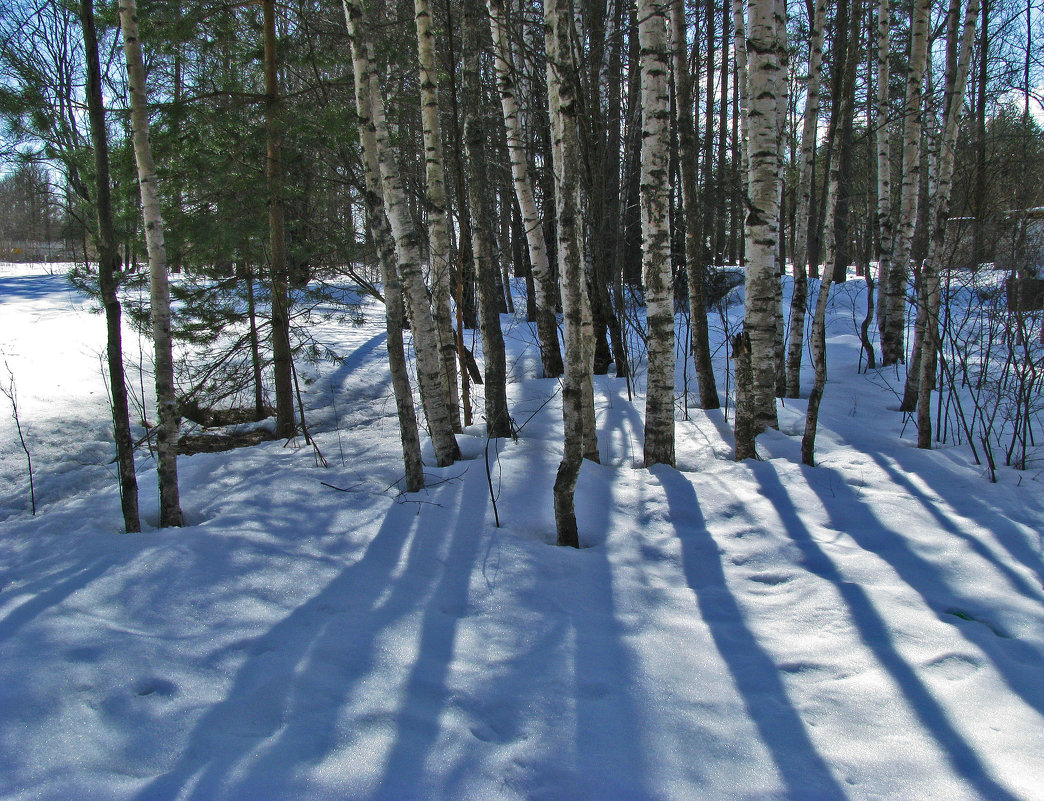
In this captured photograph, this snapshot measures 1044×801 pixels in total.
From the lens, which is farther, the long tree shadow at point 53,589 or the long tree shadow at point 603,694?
the long tree shadow at point 53,589

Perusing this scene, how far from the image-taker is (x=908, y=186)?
8047mm

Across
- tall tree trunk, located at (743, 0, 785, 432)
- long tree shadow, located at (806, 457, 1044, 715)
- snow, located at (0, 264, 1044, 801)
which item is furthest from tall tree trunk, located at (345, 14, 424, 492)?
long tree shadow, located at (806, 457, 1044, 715)

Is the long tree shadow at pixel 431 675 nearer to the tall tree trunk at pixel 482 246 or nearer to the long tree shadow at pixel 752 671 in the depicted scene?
the long tree shadow at pixel 752 671

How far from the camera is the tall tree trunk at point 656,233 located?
4.65 meters

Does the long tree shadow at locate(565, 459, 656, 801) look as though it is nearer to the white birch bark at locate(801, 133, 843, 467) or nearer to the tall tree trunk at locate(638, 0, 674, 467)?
the tall tree trunk at locate(638, 0, 674, 467)

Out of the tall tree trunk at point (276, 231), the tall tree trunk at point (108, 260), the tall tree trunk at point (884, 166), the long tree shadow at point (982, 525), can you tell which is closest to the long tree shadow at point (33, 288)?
the tall tree trunk at point (276, 231)

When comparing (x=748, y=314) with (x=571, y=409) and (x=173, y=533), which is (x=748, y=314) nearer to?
(x=571, y=409)

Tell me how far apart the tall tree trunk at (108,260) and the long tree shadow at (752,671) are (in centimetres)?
407

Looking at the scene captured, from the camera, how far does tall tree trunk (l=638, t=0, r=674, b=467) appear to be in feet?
15.3

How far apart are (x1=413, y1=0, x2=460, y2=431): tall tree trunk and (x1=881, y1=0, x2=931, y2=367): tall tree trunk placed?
5.34 m

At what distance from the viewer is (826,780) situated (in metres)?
2.10

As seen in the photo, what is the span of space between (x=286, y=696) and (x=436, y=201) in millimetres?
4825

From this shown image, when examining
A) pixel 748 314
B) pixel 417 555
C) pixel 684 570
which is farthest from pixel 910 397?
pixel 417 555

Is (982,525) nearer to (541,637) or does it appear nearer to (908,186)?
(541,637)
